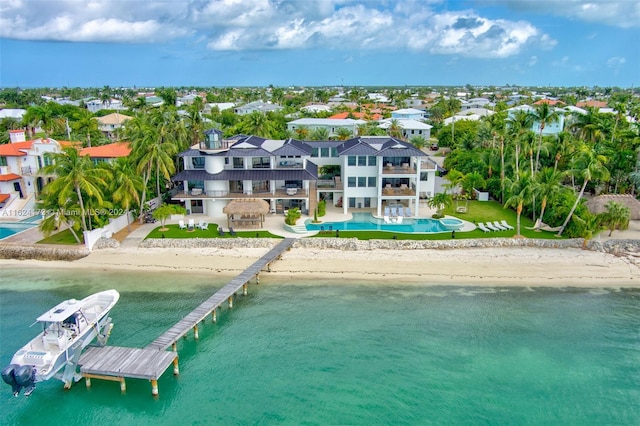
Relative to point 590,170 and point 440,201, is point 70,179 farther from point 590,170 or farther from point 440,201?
point 590,170

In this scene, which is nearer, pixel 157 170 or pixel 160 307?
pixel 160 307

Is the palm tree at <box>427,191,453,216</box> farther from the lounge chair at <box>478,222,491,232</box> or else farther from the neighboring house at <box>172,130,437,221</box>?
the lounge chair at <box>478,222,491,232</box>

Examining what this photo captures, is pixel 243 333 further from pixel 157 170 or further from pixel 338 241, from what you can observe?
pixel 157 170

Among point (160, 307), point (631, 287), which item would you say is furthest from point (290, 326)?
point (631, 287)

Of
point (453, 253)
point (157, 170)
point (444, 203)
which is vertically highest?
point (157, 170)

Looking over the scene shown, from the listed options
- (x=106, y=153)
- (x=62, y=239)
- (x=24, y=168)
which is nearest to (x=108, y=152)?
(x=106, y=153)

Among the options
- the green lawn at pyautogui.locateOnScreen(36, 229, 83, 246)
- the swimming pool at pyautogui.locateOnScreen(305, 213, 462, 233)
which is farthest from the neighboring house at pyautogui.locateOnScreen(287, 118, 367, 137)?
the green lawn at pyautogui.locateOnScreen(36, 229, 83, 246)
